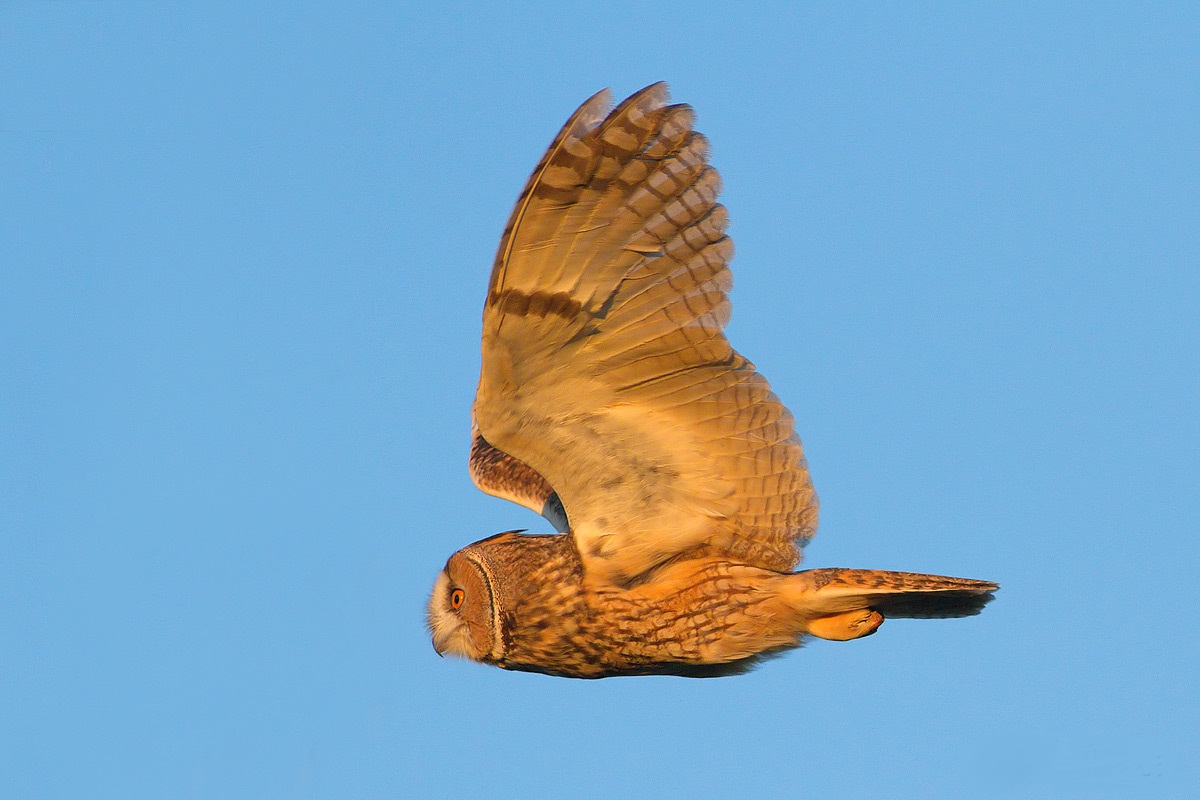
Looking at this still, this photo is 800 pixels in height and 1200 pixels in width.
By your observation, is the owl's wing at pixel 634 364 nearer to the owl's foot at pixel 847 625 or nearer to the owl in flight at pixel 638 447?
the owl in flight at pixel 638 447

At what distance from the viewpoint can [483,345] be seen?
3977mm

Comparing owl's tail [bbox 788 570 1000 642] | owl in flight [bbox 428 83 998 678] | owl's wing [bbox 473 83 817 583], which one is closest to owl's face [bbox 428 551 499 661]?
owl in flight [bbox 428 83 998 678]

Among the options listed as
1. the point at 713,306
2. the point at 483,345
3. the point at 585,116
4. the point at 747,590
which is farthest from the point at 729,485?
the point at 585,116

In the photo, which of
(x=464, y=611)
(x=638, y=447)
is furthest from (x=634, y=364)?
(x=464, y=611)

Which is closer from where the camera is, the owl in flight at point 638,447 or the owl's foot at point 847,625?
the owl in flight at point 638,447

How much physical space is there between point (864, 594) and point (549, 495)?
1711 mm

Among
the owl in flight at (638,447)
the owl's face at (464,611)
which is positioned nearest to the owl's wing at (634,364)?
the owl in flight at (638,447)

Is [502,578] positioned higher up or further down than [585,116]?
further down

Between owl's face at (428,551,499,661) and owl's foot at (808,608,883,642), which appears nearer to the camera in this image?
owl's foot at (808,608,883,642)

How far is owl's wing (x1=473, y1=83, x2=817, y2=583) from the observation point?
3932mm

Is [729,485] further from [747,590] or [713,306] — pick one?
[713,306]

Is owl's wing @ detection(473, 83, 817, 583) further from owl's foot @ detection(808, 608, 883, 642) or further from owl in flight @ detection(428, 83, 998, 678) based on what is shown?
owl's foot @ detection(808, 608, 883, 642)

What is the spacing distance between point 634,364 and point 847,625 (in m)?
1.31

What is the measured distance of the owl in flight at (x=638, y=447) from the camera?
3961 millimetres
